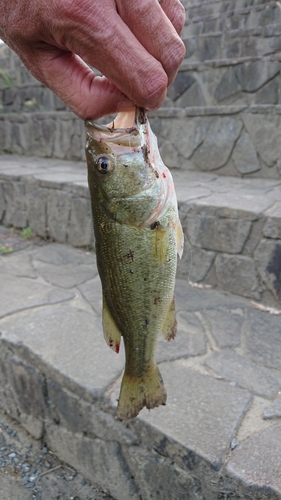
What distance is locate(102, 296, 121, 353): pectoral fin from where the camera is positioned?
162 cm

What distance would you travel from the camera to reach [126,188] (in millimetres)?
1473

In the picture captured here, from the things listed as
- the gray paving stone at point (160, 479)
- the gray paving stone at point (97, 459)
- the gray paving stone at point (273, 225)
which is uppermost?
the gray paving stone at point (273, 225)

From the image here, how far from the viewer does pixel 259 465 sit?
1849 mm

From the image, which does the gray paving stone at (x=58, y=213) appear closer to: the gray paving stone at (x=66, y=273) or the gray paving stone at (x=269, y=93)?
the gray paving stone at (x=66, y=273)

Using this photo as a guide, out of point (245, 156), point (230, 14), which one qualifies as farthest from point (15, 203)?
point (230, 14)

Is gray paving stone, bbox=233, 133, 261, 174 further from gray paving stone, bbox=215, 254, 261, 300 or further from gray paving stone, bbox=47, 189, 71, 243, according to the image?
gray paving stone, bbox=47, 189, 71, 243

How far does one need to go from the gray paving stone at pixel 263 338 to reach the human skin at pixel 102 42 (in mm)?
1979

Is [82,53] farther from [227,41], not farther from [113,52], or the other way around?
[227,41]

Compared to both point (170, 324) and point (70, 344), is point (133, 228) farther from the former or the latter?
point (70, 344)

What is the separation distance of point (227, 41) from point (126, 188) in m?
5.02

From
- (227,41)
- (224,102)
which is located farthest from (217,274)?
(227,41)

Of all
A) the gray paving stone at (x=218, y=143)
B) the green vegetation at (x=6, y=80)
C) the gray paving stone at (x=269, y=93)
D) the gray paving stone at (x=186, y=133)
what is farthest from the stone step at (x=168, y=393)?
the green vegetation at (x=6, y=80)

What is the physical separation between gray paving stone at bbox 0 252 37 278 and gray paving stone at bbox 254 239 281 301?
2.06 m

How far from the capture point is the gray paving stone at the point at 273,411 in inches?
84.4
